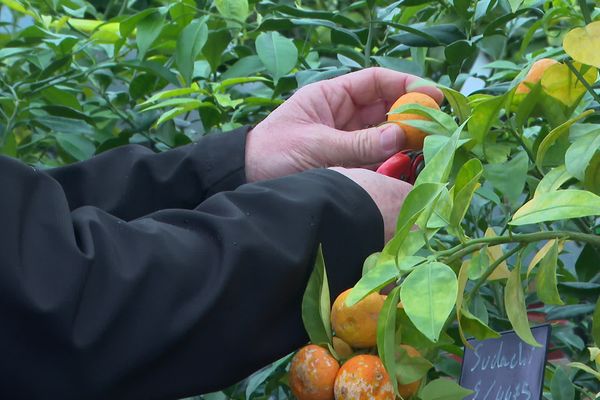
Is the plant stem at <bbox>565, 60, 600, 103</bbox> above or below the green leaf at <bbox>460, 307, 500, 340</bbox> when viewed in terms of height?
above

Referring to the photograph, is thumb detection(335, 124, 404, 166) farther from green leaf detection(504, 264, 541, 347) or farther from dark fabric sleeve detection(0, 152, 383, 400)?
green leaf detection(504, 264, 541, 347)

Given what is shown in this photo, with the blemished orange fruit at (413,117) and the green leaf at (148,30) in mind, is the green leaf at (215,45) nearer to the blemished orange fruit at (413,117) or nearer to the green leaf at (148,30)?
the green leaf at (148,30)

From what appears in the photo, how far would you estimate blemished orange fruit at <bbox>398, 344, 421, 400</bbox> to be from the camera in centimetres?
102

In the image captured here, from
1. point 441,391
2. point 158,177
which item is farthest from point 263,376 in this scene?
point 441,391

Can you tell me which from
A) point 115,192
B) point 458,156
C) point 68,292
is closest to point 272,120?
point 115,192

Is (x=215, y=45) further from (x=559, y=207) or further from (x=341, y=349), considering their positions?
(x=559, y=207)

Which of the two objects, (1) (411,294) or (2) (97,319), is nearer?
(1) (411,294)

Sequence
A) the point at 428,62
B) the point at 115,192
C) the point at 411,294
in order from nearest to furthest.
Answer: the point at 411,294 < the point at 115,192 < the point at 428,62

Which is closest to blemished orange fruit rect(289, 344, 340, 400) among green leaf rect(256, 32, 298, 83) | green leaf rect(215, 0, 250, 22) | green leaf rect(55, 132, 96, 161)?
green leaf rect(256, 32, 298, 83)

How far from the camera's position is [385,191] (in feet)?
3.84

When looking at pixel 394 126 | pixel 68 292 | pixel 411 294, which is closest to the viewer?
pixel 411 294

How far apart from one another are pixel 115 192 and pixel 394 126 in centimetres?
40

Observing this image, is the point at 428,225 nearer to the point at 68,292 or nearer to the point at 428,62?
the point at 68,292

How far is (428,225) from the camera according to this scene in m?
0.97
